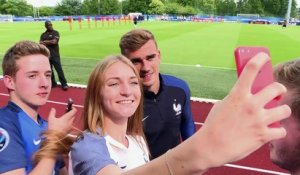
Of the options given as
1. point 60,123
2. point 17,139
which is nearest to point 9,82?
point 17,139

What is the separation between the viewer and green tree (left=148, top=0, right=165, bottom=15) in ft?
310

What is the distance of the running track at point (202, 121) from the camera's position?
541 cm

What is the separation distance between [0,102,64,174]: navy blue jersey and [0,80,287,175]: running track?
1.07 ft

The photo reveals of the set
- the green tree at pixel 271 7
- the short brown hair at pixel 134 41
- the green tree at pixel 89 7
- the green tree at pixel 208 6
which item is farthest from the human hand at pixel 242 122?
the green tree at pixel 208 6

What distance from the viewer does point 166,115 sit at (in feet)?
9.93

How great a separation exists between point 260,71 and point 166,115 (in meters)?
2.29

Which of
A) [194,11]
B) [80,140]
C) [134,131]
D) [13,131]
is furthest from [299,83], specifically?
[194,11]

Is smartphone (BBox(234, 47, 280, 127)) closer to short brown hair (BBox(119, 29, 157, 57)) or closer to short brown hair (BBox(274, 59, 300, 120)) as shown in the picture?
short brown hair (BBox(274, 59, 300, 120))

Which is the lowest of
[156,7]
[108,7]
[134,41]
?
[134,41]

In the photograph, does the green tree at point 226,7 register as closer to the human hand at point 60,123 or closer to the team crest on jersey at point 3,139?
the human hand at point 60,123

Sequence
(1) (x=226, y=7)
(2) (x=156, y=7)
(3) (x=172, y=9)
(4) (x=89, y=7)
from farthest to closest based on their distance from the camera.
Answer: (1) (x=226, y=7)
(2) (x=156, y=7)
(4) (x=89, y=7)
(3) (x=172, y=9)

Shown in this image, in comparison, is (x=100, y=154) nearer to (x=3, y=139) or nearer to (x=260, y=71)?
(x=3, y=139)

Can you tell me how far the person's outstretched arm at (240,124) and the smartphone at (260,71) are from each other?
2 centimetres

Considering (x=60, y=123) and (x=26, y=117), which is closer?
(x=60, y=123)
